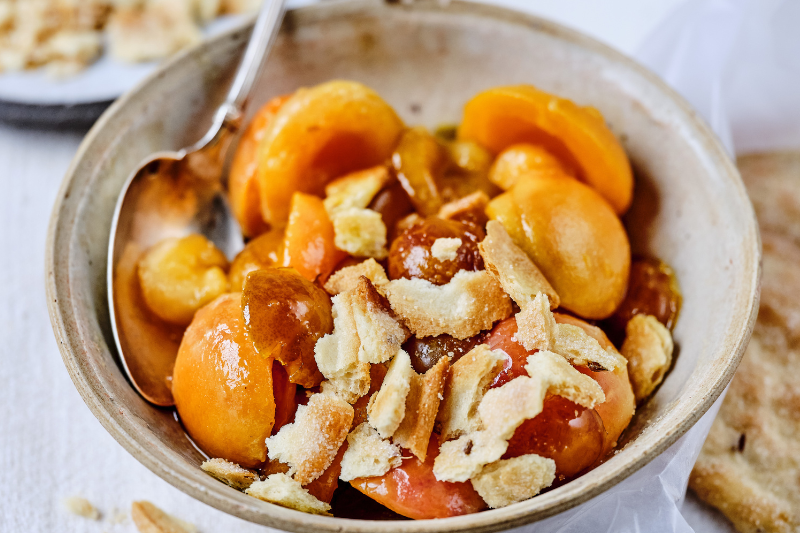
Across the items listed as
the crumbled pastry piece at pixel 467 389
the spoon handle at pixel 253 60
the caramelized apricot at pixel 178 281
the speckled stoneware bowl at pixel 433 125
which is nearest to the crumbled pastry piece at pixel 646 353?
the speckled stoneware bowl at pixel 433 125

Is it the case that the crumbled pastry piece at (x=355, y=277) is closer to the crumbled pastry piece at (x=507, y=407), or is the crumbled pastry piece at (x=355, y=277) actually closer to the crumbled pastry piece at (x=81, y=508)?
the crumbled pastry piece at (x=507, y=407)

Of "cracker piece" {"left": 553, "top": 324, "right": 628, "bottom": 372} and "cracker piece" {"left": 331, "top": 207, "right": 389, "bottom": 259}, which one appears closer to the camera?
"cracker piece" {"left": 553, "top": 324, "right": 628, "bottom": 372}

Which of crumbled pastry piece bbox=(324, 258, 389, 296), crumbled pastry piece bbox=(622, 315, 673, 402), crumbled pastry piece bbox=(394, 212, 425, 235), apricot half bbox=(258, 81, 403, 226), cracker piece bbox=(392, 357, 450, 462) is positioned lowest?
crumbled pastry piece bbox=(622, 315, 673, 402)

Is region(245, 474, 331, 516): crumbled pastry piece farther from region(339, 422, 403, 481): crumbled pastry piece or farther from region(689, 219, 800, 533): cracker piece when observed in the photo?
region(689, 219, 800, 533): cracker piece

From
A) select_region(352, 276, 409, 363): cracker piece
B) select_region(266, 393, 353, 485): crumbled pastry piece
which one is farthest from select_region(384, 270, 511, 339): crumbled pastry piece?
select_region(266, 393, 353, 485): crumbled pastry piece

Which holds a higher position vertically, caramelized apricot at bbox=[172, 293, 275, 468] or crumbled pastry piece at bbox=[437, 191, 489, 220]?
crumbled pastry piece at bbox=[437, 191, 489, 220]

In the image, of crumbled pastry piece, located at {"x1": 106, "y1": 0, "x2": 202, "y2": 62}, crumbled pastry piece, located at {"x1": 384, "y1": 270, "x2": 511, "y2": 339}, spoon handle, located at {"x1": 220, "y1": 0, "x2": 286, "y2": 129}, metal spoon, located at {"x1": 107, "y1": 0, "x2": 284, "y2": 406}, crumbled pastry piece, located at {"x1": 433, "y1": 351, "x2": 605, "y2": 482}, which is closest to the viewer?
crumbled pastry piece, located at {"x1": 433, "y1": 351, "x2": 605, "y2": 482}

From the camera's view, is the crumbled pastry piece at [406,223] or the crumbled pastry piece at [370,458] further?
the crumbled pastry piece at [406,223]
